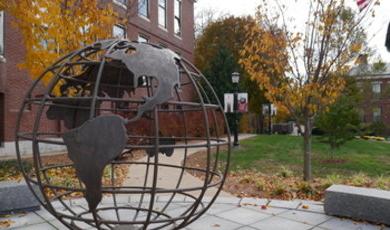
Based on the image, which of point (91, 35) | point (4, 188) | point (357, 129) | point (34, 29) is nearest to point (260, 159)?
point (357, 129)

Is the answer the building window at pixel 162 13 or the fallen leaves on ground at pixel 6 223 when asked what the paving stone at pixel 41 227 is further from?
the building window at pixel 162 13

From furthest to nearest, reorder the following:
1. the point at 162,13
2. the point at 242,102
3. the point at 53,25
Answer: the point at 162,13
the point at 242,102
the point at 53,25

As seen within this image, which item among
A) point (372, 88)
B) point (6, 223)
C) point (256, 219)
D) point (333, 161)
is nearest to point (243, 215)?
point (256, 219)

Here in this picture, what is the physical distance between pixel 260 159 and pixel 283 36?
584 centimetres

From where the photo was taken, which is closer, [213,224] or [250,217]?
[213,224]

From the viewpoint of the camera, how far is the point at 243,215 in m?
4.70

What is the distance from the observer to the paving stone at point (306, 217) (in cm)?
446

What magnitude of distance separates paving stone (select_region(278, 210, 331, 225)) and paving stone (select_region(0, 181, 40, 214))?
338 cm

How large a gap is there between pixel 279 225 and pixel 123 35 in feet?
42.0

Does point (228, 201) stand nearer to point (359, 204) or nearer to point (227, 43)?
point (359, 204)

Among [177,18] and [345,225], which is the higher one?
[177,18]

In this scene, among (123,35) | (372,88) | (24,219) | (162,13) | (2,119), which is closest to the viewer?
(24,219)

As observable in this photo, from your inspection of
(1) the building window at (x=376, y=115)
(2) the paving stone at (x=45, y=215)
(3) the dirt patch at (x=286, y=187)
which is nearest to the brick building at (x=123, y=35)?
(3) the dirt patch at (x=286, y=187)

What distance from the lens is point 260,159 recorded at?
1244 cm
